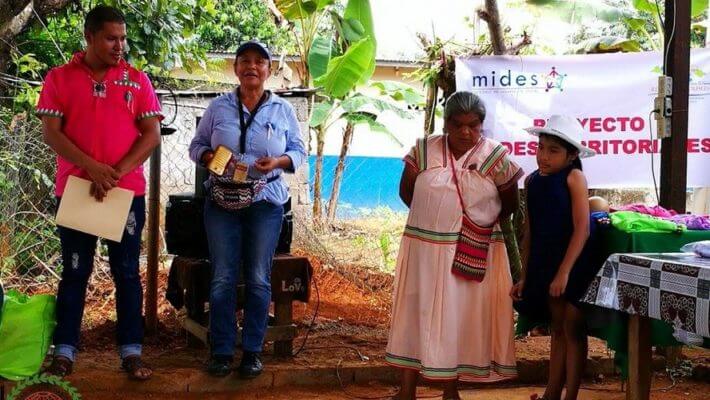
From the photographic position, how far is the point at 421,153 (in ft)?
14.7

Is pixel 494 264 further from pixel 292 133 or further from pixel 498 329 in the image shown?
pixel 292 133

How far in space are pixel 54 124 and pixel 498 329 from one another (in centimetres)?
268

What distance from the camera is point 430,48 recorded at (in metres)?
7.31

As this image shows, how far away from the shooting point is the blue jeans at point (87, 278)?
14.3ft

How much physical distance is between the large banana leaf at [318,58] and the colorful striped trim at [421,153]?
14.9ft

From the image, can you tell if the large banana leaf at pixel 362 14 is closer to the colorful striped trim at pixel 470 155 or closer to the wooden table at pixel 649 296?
the colorful striped trim at pixel 470 155

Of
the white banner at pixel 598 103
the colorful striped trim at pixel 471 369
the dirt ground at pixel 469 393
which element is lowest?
the dirt ground at pixel 469 393

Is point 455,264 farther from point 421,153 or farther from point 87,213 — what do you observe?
point 87,213

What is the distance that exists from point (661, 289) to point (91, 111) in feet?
9.95

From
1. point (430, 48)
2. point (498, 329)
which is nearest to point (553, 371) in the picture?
point (498, 329)

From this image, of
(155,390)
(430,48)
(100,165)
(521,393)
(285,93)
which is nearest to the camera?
(100,165)

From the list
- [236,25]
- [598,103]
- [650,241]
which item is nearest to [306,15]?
[598,103]

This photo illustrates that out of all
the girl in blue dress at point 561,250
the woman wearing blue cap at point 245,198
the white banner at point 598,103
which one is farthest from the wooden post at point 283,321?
the white banner at point 598,103

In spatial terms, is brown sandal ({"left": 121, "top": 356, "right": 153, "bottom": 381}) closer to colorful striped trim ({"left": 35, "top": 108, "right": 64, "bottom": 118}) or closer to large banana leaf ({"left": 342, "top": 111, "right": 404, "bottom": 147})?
colorful striped trim ({"left": 35, "top": 108, "right": 64, "bottom": 118})
